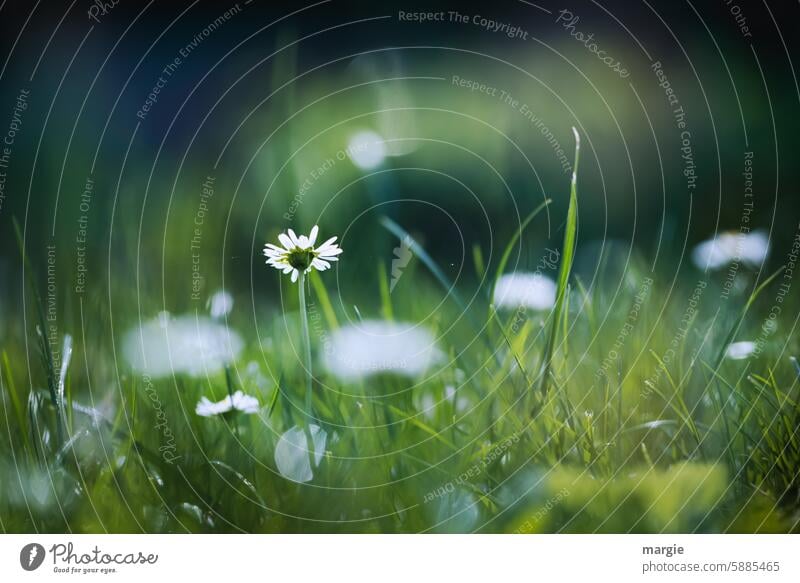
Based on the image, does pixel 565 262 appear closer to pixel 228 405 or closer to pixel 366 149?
pixel 366 149

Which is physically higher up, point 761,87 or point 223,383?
point 761,87

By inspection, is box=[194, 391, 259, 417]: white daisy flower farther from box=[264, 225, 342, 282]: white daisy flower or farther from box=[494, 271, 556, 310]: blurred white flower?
box=[494, 271, 556, 310]: blurred white flower

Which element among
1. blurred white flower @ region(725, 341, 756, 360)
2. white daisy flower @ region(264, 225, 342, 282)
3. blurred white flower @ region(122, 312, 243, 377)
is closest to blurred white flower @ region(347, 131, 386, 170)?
white daisy flower @ region(264, 225, 342, 282)

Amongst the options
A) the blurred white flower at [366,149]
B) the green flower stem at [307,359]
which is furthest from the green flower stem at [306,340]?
the blurred white flower at [366,149]

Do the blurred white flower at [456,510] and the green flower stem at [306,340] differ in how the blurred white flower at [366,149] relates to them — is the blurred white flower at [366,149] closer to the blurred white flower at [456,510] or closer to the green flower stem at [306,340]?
the green flower stem at [306,340]
